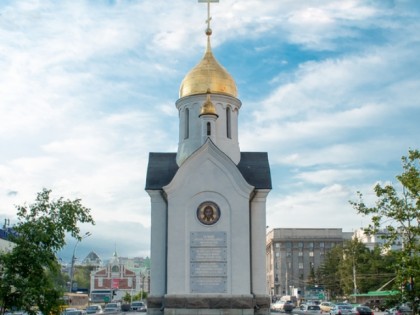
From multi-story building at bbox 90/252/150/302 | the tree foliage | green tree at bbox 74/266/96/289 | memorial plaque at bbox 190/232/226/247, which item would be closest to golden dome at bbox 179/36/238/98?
memorial plaque at bbox 190/232/226/247

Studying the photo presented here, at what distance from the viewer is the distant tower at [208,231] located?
24.0 m

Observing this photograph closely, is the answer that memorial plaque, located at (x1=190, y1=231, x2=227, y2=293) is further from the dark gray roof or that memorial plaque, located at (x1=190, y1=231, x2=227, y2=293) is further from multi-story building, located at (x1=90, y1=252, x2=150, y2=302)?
multi-story building, located at (x1=90, y1=252, x2=150, y2=302)

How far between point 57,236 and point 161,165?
13.6 meters

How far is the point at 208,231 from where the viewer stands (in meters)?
24.7

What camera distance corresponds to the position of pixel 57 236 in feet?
47.3

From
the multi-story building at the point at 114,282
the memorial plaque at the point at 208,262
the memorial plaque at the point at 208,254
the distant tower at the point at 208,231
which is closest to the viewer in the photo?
the distant tower at the point at 208,231

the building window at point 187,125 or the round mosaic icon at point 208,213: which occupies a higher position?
the building window at point 187,125

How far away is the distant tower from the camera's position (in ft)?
78.6

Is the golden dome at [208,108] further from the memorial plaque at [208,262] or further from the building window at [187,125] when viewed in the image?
the memorial plaque at [208,262]

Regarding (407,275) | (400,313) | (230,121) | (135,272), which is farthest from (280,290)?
(407,275)

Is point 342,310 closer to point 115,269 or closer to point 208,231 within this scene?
point 208,231

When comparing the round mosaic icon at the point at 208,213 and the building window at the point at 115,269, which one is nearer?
the round mosaic icon at the point at 208,213

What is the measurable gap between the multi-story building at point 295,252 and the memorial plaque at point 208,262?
210 feet

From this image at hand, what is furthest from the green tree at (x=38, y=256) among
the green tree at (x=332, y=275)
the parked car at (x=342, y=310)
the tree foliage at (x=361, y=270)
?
the green tree at (x=332, y=275)
